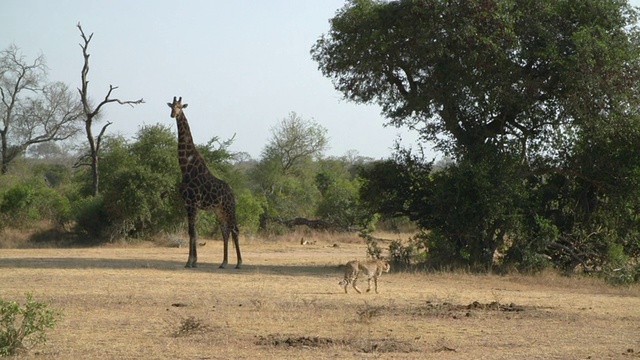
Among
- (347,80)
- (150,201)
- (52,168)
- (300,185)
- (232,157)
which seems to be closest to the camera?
(347,80)

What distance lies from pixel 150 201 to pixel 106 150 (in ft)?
22.6

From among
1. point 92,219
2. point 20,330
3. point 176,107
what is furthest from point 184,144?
point 20,330

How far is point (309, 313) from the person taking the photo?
14195mm

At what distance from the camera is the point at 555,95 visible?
23.0 metres

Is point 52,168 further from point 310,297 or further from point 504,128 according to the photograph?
point 310,297

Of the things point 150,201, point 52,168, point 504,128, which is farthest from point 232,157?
point 52,168

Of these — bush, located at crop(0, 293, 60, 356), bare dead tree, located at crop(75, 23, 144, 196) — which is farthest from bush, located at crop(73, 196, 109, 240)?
bush, located at crop(0, 293, 60, 356)

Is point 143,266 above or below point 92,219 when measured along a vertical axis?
below

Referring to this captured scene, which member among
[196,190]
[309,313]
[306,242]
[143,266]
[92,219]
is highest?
[196,190]

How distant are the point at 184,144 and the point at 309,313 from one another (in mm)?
11136

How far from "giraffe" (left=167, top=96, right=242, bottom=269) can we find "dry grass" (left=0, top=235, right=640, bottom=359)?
4.10ft

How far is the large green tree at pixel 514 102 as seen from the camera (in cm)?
2212

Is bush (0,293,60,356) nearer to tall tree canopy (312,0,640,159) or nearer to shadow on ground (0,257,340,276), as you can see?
shadow on ground (0,257,340,276)

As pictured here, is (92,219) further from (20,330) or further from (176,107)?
(20,330)
